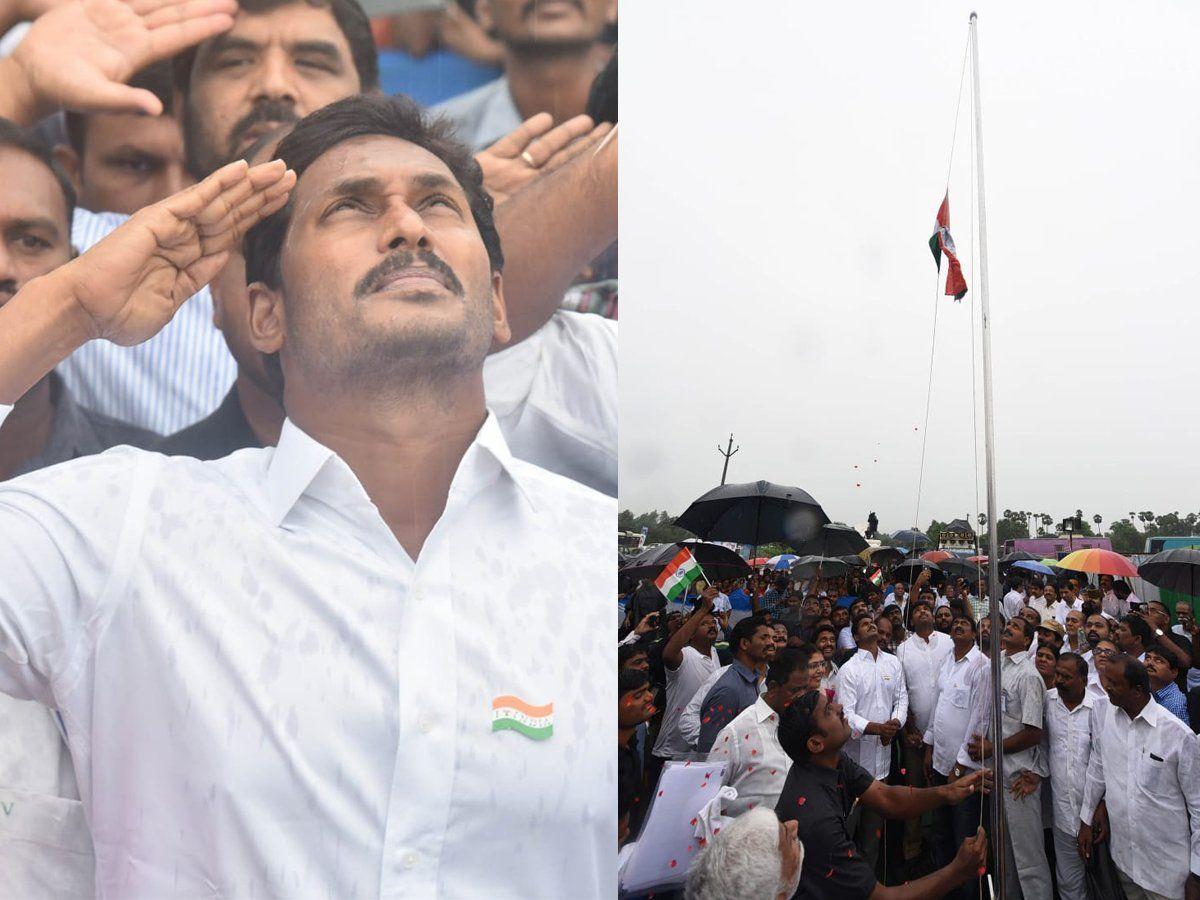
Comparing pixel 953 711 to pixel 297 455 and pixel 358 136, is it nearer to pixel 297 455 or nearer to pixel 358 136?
pixel 297 455

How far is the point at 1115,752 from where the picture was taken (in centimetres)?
299

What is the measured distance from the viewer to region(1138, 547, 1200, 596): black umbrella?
453cm

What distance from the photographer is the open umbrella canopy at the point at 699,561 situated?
3871mm

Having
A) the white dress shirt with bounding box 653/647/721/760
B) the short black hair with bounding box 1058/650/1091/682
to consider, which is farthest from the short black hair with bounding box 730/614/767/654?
the short black hair with bounding box 1058/650/1091/682

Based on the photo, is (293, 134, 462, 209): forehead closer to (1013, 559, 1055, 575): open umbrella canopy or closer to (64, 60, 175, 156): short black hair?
(64, 60, 175, 156): short black hair

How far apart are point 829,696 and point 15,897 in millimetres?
1851

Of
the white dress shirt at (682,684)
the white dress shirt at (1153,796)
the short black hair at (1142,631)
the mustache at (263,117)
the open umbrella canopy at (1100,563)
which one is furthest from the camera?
the open umbrella canopy at (1100,563)

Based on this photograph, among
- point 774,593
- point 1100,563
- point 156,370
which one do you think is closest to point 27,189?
point 156,370

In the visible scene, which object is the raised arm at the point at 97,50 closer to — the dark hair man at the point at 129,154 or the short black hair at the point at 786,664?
the dark hair man at the point at 129,154

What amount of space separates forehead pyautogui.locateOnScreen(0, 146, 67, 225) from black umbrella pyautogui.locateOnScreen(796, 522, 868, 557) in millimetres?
2500

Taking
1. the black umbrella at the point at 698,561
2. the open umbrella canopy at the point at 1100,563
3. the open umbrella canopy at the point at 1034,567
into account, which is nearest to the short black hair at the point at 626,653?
the black umbrella at the point at 698,561

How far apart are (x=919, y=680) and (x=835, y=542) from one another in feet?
2.11

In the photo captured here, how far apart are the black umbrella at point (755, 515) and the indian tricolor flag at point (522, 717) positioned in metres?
1.27

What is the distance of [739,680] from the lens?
3.00 metres
